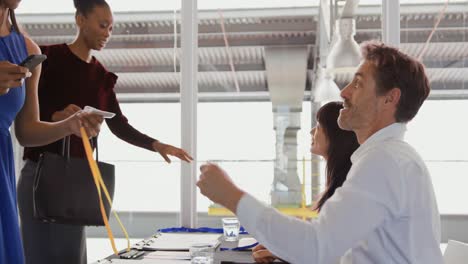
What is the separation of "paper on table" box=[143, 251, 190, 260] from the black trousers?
1.07 ft

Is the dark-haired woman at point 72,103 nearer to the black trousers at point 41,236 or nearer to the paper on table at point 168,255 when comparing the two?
the black trousers at point 41,236

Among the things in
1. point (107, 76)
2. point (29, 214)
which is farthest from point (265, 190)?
point (29, 214)

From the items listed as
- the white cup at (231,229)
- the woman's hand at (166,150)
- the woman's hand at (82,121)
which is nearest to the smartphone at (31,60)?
the woman's hand at (82,121)

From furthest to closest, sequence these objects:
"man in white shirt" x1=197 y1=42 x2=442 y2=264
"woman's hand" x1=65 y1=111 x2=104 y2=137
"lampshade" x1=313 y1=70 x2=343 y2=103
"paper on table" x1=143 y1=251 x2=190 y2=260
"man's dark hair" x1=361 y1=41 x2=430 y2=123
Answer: "lampshade" x1=313 y1=70 x2=343 y2=103, "paper on table" x1=143 y1=251 x2=190 y2=260, "woman's hand" x1=65 y1=111 x2=104 y2=137, "man's dark hair" x1=361 y1=41 x2=430 y2=123, "man in white shirt" x1=197 y1=42 x2=442 y2=264

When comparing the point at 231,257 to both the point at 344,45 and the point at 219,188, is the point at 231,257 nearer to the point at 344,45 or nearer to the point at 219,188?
the point at 219,188

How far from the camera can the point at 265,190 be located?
4.38 meters

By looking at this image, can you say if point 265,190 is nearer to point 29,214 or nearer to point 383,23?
point 383,23

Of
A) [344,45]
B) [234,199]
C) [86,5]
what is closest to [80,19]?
[86,5]

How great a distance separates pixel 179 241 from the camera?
7.55ft

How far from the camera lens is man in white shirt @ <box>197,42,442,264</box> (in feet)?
3.87

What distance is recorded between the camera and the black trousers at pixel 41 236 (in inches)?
77.2

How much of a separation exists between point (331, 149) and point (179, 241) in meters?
0.76

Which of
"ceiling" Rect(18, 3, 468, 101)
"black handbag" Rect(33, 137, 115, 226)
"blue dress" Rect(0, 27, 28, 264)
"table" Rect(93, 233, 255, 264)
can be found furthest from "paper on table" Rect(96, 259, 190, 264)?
"ceiling" Rect(18, 3, 468, 101)

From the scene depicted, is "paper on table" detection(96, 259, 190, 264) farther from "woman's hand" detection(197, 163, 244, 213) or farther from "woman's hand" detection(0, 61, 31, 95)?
"woman's hand" detection(0, 61, 31, 95)
